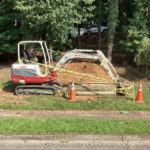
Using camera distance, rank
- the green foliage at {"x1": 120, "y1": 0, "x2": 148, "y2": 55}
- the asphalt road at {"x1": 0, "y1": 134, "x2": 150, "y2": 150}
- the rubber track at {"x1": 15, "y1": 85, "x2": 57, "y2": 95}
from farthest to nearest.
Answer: the green foliage at {"x1": 120, "y1": 0, "x2": 148, "y2": 55}
the rubber track at {"x1": 15, "y1": 85, "x2": 57, "y2": 95}
the asphalt road at {"x1": 0, "y1": 134, "x2": 150, "y2": 150}

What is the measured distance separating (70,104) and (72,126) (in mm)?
1912

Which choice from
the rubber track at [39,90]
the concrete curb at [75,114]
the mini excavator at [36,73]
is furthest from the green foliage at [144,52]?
the rubber track at [39,90]

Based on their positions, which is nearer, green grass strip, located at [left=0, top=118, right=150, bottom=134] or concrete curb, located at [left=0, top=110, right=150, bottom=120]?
green grass strip, located at [left=0, top=118, right=150, bottom=134]

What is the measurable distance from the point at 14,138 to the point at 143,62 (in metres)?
8.50

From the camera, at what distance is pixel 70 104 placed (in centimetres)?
720

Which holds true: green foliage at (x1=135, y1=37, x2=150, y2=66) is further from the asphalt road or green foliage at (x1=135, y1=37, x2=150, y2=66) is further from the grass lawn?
the asphalt road

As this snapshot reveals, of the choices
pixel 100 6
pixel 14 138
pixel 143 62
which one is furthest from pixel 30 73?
pixel 100 6

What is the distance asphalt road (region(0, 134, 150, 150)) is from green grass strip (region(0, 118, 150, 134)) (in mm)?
166

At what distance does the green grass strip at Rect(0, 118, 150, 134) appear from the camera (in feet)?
16.8

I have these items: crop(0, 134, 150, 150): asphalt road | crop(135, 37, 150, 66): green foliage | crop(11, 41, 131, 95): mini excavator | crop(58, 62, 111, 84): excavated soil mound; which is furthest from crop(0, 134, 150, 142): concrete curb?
crop(135, 37, 150, 66): green foliage

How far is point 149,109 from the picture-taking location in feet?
22.8

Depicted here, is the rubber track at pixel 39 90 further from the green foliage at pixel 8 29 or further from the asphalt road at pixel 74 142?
the green foliage at pixel 8 29

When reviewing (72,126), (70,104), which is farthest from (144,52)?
(72,126)

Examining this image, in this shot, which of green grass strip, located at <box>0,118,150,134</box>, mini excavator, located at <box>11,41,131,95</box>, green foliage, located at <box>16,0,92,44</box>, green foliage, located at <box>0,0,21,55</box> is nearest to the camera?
green grass strip, located at <box>0,118,150,134</box>
